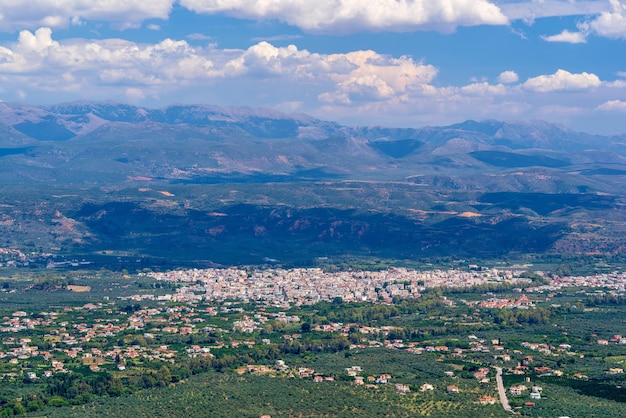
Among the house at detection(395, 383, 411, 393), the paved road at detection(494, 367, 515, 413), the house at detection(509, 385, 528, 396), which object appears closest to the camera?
the paved road at detection(494, 367, 515, 413)

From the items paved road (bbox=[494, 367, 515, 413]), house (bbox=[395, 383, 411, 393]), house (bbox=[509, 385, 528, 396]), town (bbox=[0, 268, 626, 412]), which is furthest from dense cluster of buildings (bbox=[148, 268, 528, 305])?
house (bbox=[509, 385, 528, 396])

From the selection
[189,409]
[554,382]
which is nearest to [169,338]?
[189,409]

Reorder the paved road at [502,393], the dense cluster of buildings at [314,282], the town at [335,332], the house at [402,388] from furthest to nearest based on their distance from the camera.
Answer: the dense cluster of buildings at [314,282]
the town at [335,332]
the house at [402,388]
the paved road at [502,393]

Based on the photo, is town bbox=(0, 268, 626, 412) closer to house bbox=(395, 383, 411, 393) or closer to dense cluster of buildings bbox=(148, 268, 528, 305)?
house bbox=(395, 383, 411, 393)

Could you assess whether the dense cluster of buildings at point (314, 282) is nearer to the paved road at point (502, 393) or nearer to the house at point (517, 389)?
the paved road at point (502, 393)

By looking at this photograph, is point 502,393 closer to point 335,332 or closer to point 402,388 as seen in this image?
point 402,388

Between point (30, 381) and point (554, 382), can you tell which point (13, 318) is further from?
point (554, 382)

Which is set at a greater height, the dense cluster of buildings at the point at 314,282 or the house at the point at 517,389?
the house at the point at 517,389

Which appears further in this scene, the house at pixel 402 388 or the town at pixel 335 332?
the town at pixel 335 332

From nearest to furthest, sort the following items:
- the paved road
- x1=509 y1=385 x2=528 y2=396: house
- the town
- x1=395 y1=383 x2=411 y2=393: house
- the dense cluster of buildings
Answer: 1. the paved road
2. x1=509 y1=385 x2=528 y2=396: house
3. x1=395 y1=383 x2=411 y2=393: house
4. the town
5. the dense cluster of buildings

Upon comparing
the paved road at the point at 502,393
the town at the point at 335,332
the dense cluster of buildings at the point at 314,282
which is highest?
the paved road at the point at 502,393

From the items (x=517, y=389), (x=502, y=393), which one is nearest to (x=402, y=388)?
(x=502, y=393)

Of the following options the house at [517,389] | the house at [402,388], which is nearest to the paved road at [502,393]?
the house at [517,389]
